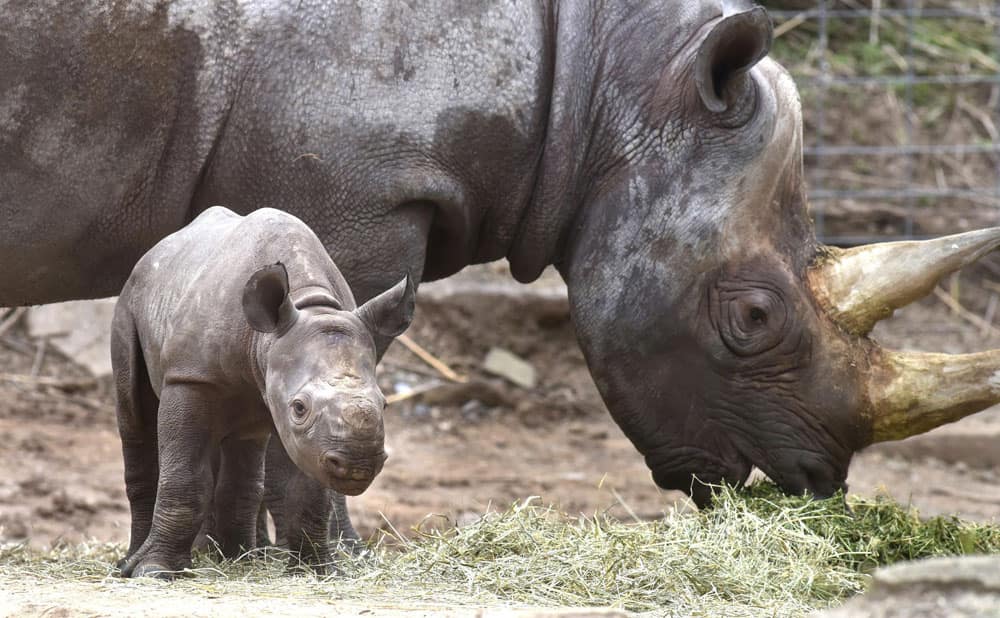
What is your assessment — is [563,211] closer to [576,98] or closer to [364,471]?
[576,98]

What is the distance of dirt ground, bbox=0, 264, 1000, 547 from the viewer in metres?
8.52

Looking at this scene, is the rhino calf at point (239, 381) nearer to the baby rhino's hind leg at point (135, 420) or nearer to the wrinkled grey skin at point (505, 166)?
the baby rhino's hind leg at point (135, 420)

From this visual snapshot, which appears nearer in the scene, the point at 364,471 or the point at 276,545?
the point at 364,471

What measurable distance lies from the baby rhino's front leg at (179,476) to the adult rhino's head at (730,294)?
1.69 meters

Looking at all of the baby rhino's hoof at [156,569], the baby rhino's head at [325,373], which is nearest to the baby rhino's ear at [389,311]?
the baby rhino's head at [325,373]

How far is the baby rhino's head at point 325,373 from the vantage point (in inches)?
163

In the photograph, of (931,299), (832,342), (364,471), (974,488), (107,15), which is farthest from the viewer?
(931,299)

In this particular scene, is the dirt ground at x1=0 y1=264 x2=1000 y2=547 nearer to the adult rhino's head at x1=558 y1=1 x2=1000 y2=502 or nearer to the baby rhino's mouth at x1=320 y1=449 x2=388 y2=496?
the adult rhino's head at x1=558 y1=1 x2=1000 y2=502

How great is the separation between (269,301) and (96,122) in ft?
4.47

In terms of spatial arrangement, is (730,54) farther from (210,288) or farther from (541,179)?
(210,288)

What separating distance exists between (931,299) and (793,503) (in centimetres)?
602

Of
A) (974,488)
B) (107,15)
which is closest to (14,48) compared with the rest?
(107,15)

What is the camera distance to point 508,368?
1080 centimetres

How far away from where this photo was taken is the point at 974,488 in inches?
365
